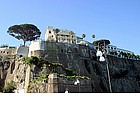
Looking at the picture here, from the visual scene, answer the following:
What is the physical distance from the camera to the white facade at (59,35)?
37500 millimetres

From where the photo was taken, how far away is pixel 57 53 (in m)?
27.5

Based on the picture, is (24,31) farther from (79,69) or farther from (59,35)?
(79,69)

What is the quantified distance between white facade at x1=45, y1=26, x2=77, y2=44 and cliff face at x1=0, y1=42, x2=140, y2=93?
22.0 ft

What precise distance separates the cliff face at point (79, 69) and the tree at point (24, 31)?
373 inches

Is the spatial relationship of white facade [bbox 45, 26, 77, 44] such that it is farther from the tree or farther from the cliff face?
the cliff face

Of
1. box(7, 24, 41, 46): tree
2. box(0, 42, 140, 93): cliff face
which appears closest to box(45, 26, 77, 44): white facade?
box(7, 24, 41, 46): tree

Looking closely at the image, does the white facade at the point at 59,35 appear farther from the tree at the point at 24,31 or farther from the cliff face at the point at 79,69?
the cliff face at the point at 79,69

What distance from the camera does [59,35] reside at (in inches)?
1499

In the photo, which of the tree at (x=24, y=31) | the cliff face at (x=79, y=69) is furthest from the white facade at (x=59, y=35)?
the cliff face at (x=79, y=69)

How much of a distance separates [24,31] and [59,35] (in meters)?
7.82
